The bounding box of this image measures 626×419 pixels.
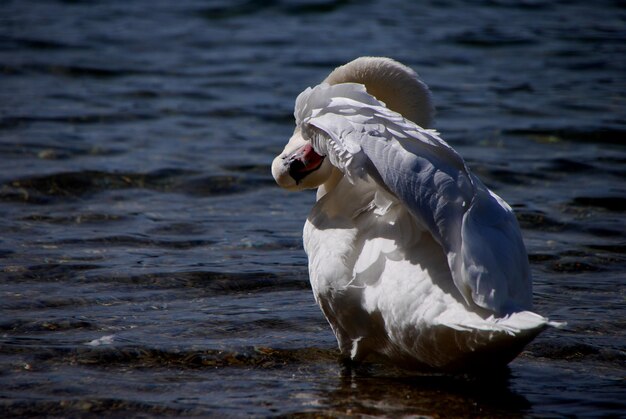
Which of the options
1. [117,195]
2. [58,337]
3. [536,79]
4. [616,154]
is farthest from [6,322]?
[536,79]

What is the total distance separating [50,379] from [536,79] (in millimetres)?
9508

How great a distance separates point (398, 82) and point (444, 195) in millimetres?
1218

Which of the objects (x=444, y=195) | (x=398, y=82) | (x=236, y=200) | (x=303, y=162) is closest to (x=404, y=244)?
(x=444, y=195)

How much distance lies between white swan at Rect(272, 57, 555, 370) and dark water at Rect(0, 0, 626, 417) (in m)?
0.31

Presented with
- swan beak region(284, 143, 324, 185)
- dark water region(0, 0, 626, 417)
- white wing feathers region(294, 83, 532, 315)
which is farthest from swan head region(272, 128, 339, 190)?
dark water region(0, 0, 626, 417)

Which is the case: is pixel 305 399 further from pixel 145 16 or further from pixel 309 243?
pixel 145 16

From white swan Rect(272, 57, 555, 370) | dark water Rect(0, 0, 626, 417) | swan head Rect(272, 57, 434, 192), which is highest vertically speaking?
swan head Rect(272, 57, 434, 192)

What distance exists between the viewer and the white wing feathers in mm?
3801

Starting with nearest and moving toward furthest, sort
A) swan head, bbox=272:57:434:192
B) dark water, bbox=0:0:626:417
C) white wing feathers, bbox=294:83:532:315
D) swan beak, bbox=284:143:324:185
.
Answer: white wing feathers, bbox=294:83:532:315, dark water, bbox=0:0:626:417, swan beak, bbox=284:143:324:185, swan head, bbox=272:57:434:192

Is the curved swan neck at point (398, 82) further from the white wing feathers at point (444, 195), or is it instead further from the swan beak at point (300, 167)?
the white wing feathers at point (444, 195)

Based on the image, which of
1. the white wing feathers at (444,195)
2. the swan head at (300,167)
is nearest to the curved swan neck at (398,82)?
the swan head at (300,167)

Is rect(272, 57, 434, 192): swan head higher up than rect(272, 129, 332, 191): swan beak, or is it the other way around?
rect(272, 57, 434, 192): swan head

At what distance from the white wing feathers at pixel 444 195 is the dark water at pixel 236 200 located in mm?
618

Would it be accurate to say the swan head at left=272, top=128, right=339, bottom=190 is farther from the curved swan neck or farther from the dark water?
the dark water
